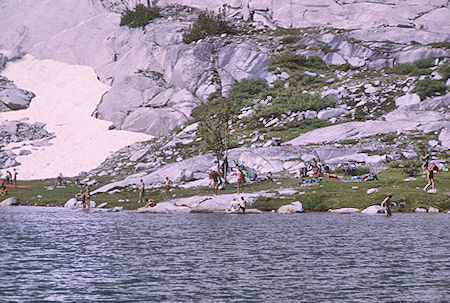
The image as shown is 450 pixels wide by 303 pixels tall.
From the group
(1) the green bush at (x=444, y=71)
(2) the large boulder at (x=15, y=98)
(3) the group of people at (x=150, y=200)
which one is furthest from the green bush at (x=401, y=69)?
(2) the large boulder at (x=15, y=98)

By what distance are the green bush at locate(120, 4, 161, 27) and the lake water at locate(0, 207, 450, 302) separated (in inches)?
3354

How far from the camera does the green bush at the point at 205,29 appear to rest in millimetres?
98744

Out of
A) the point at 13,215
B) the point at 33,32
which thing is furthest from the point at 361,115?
the point at 33,32

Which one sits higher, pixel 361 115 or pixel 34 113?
pixel 34 113

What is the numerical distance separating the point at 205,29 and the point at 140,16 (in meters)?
18.1

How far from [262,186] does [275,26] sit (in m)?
69.0

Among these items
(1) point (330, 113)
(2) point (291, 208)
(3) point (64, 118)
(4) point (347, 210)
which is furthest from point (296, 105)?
(3) point (64, 118)

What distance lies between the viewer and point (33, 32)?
127 metres

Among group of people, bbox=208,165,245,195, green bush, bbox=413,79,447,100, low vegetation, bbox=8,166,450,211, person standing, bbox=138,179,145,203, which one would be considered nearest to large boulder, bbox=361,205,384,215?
low vegetation, bbox=8,166,450,211

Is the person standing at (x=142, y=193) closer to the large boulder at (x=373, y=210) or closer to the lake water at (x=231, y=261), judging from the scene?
the lake water at (x=231, y=261)

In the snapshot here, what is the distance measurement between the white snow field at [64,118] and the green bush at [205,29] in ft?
67.1

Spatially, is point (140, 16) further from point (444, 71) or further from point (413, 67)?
point (444, 71)

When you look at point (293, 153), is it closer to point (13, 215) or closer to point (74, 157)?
point (13, 215)

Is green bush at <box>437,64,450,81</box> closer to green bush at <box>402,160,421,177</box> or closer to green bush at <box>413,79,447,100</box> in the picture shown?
green bush at <box>413,79,447,100</box>
